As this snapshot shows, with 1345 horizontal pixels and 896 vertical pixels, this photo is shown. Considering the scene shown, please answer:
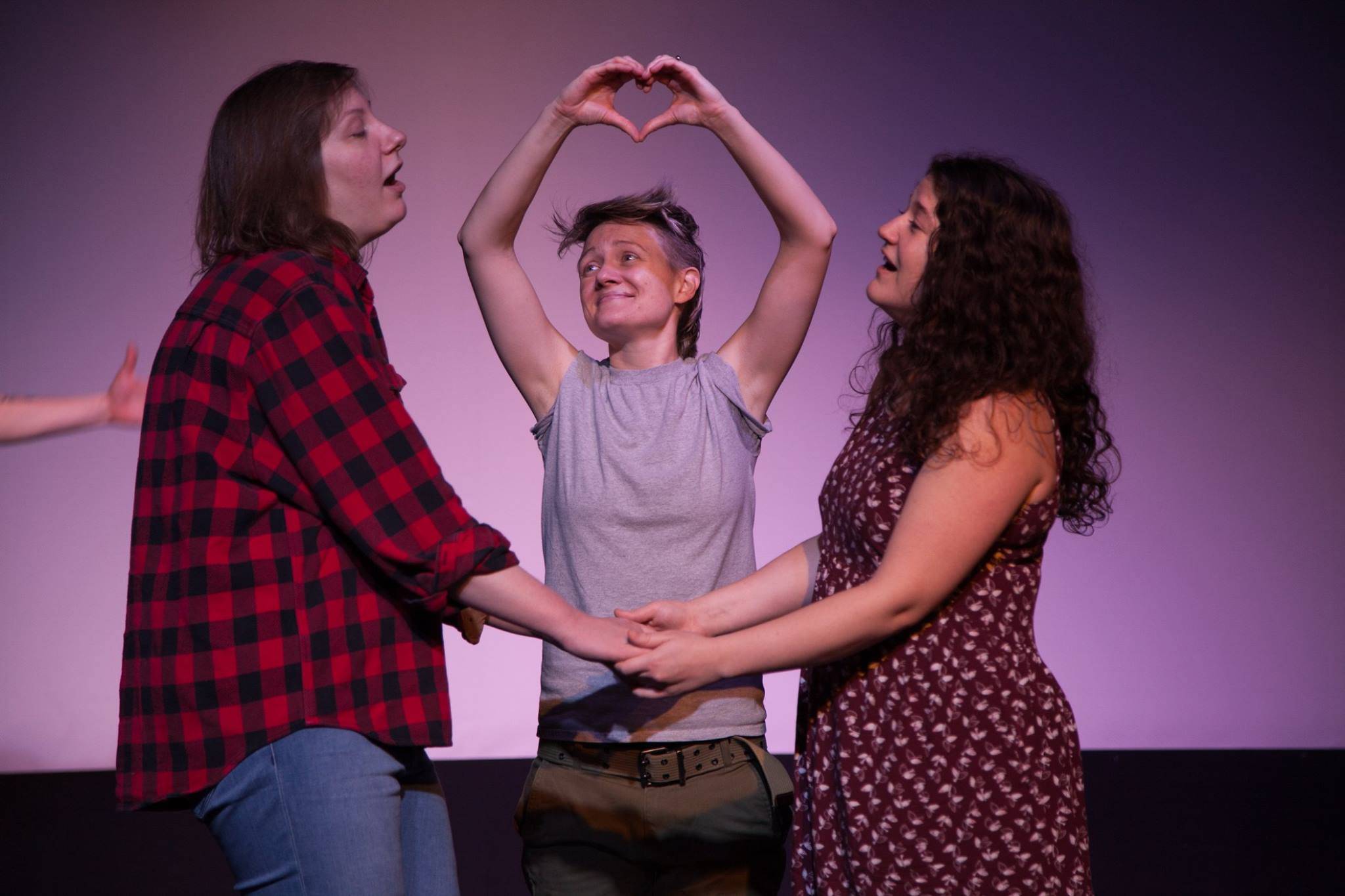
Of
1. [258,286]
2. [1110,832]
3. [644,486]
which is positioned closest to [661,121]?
[644,486]

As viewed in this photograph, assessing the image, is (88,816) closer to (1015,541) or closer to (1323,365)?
(1015,541)

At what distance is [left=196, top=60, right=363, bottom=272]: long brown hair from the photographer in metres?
1.30

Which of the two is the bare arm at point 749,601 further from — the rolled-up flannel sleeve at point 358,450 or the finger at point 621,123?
the finger at point 621,123

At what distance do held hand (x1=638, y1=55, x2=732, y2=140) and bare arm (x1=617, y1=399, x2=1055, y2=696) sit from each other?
67 centimetres

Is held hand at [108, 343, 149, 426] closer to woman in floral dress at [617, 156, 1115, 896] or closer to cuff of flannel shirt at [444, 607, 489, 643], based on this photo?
cuff of flannel shirt at [444, 607, 489, 643]

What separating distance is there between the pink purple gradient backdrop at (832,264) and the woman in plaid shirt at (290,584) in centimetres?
260

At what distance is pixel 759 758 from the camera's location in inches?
67.1

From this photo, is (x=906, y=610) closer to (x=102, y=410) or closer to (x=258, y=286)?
(x=258, y=286)

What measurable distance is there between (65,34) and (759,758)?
11.4ft

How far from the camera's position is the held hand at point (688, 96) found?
177 cm

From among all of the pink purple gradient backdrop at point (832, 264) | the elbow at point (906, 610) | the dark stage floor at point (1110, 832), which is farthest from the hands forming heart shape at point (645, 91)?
the pink purple gradient backdrop at point (832, 264)

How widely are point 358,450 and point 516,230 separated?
2.41 ft

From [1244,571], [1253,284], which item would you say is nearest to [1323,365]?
[1253,284]

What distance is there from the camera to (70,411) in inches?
58.7
